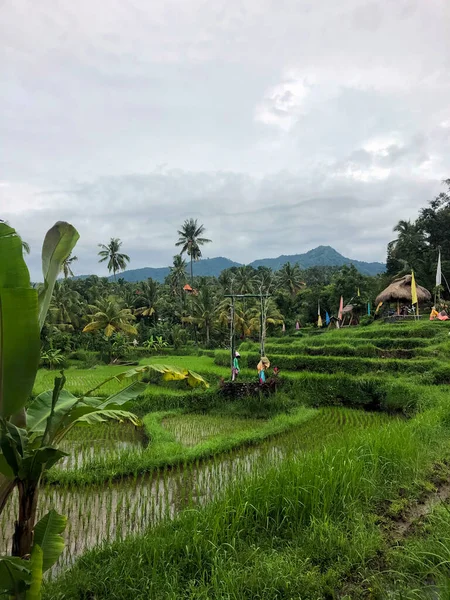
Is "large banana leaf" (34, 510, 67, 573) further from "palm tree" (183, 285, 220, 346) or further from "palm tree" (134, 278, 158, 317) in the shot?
"palm tree" (134, 278, 158, 317)

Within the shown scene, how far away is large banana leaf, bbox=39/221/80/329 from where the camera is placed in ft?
9.13

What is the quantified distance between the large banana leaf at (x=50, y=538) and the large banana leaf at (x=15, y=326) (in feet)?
2.35

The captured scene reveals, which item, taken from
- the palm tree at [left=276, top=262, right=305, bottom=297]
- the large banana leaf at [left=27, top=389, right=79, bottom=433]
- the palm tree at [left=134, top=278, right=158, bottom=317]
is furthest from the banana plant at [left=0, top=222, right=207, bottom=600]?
the palm tree at [left=276, top=262, right=305, bottom=297]

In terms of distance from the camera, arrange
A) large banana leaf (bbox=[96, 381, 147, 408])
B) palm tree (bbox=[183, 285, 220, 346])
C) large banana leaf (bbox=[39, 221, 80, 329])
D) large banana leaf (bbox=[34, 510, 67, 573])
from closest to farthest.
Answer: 1. large banana leaf (bbox=[34, 510, 67, 573])
2. large banana leaf (bbox=[39, 221, 80, 329])
3. large banana leaf (bbox=[96, 381, 147, 408])
4. palm tree (bbox=[183, 285, 220, 346])

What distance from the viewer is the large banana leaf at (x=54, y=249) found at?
2.78 m

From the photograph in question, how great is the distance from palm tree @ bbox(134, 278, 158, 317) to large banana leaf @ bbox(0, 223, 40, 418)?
30451mm

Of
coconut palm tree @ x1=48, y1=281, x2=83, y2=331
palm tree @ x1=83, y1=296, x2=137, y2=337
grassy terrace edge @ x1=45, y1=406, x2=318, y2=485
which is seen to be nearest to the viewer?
grassy terrace edge @ x1=45, y1=406, x2=318, y2=485

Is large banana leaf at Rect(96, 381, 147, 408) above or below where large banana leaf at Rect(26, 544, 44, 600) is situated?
above

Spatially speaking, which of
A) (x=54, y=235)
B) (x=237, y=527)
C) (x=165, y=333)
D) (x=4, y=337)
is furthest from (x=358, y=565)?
(x=165, y=333)

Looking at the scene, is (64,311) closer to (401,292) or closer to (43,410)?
(401,292)

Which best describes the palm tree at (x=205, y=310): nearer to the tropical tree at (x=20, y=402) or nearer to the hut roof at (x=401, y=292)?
the hut roof at (x=401, y=292)

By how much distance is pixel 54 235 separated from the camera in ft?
9.21

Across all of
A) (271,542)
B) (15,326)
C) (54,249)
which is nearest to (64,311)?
(271,542)

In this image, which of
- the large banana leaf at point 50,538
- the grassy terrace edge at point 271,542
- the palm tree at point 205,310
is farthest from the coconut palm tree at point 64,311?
the large banana leaf at point 50,538
